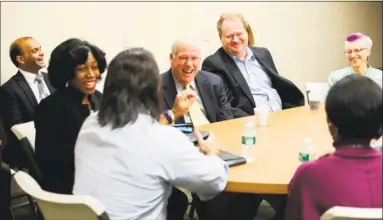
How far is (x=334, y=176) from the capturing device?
1.65 meters

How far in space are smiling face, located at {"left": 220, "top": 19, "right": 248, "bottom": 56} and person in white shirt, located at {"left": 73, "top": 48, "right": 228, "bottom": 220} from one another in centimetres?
182

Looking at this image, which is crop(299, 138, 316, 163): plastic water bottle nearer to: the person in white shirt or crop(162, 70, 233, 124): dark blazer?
the person in white shirt

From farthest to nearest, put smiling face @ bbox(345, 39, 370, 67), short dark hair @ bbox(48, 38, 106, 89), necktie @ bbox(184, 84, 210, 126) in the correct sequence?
smiling face @ bbox(345, 39, 370, 67) → necktie @ bbox(184, 84, 210, 126) → short dark hair @ bbox(48, 38, 106, 89)

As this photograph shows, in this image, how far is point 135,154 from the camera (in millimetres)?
1811

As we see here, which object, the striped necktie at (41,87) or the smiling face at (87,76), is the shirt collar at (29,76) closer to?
the striped necktie at (41,87)

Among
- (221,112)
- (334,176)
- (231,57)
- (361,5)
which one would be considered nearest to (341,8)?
(361,5)

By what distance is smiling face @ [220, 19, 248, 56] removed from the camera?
3.70 m

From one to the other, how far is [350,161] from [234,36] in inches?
84.9

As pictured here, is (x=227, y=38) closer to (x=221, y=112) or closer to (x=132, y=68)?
(x=221, y=112)

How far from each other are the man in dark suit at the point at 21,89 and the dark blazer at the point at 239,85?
115 cm

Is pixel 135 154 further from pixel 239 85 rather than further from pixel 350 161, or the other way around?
pixel 239 85

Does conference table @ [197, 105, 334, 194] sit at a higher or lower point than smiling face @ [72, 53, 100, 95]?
lower

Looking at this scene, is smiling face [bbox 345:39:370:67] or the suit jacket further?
smiling face [bbox 345:39:370:67]

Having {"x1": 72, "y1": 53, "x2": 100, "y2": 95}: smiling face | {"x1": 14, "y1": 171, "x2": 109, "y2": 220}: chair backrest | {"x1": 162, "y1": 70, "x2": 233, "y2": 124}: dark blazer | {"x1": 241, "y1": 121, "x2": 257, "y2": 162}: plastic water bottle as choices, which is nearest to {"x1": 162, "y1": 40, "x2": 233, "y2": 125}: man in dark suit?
{"x1": 162, "y1": 70, "x2": 233, "y2": 124}: dark blazer
